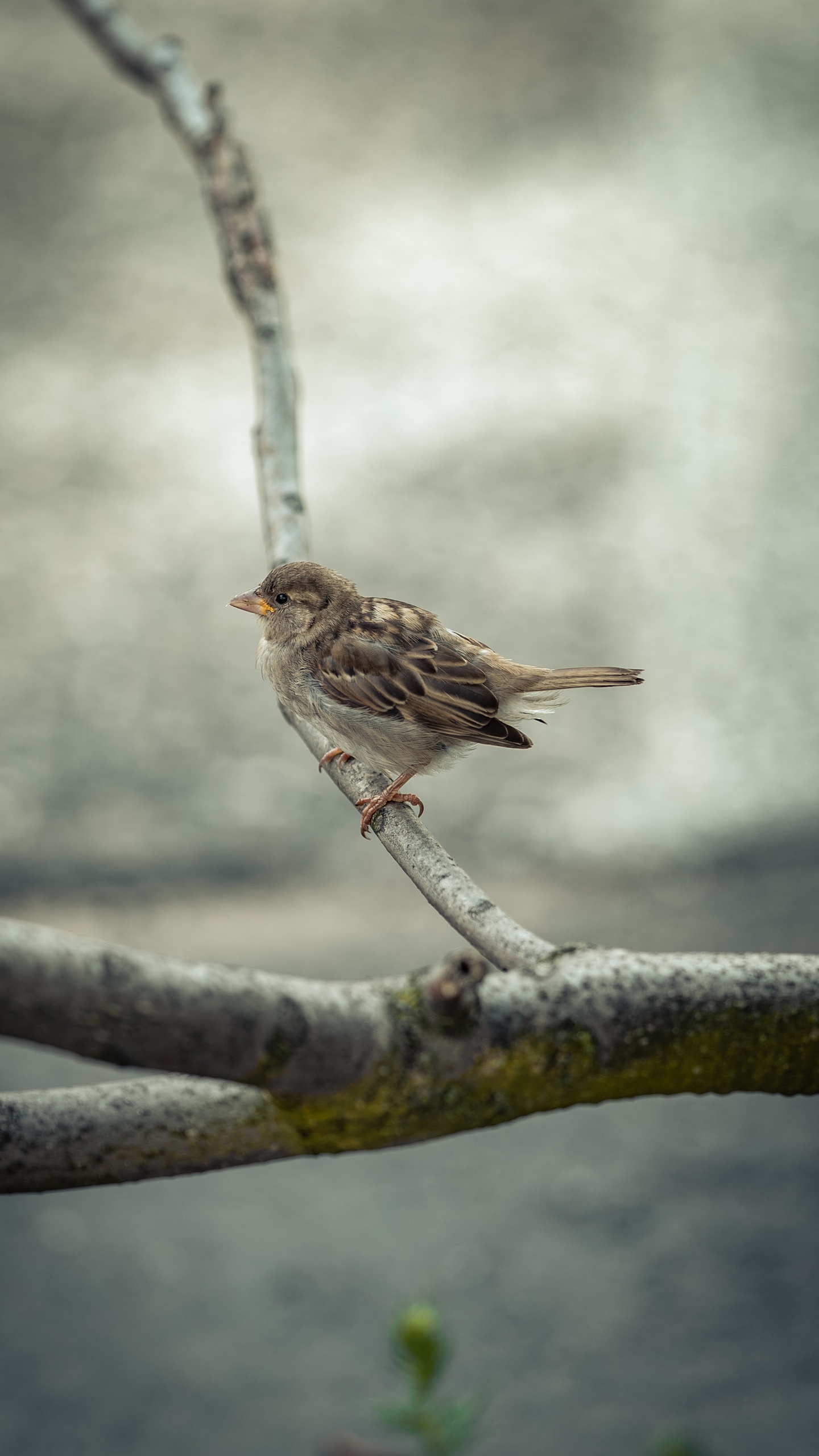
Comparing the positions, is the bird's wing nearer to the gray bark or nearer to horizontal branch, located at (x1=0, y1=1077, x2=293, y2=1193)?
the gray bark

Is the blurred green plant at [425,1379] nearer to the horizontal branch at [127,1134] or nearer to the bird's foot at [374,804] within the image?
the horizontal branch at [127,1134]

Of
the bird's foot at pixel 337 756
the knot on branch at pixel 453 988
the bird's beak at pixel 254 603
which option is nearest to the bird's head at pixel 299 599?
the bird's beak at pixel 254 603

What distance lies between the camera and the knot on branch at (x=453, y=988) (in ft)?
4.26

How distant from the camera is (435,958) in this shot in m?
5.75

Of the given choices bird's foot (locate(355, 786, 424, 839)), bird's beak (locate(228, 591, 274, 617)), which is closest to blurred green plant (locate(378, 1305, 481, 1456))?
bird's foot (locate(355, 786, 424, 839))

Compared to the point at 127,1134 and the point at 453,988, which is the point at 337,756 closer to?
the point at 127,1134

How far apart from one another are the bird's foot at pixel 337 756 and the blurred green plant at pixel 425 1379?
182 cm

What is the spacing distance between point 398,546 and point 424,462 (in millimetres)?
1048

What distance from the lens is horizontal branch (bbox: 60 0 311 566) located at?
10.7ft

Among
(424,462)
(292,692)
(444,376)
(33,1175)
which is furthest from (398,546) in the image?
(33,1175)

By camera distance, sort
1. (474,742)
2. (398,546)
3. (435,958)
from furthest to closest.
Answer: (398,546) → (435,958) → (474,742)

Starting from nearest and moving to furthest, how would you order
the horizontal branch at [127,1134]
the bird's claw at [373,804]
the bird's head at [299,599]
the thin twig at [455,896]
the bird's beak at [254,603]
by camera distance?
the horizontal branch at [127,1134]
the thin twig at [455,896]
the bird's claw at [373,804]
the bird's head at [299,599]
the bird's beak at [254,603]

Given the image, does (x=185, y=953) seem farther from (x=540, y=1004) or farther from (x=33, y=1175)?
(x=540, y=1004)

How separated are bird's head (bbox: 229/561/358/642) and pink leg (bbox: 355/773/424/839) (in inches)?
18.7
